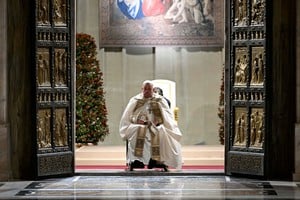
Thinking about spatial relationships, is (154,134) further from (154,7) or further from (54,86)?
(154,7)

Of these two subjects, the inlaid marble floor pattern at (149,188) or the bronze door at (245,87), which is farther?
the bronze door at (245,87)

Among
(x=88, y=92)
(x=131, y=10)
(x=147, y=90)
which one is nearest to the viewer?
(x=147, y=90)

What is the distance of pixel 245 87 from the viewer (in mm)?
12242

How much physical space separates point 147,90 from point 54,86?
1.56 metres

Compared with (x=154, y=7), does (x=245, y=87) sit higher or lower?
lower

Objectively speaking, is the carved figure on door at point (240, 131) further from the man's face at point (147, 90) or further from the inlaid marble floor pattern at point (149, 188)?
the man's face at point (147, 90)

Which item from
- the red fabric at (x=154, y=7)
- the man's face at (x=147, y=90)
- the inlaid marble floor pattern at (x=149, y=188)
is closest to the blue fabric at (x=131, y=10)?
the red fabric at (x=154, y=7)

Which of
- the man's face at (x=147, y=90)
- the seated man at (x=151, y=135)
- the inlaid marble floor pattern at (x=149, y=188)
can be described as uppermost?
the man's face at (x=147, y=90)

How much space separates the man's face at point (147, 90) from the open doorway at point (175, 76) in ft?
12.0

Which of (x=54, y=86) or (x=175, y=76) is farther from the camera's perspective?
(x=175, y=76)

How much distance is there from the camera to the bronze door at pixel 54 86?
12.2 metres

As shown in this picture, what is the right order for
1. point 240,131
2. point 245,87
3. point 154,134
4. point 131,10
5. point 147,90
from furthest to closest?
point 131,10, point 147,90, point 154,134, point 240,131, point 245,87

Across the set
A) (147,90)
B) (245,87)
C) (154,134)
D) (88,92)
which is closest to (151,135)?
(154,134)

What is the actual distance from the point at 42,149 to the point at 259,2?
355 cm
